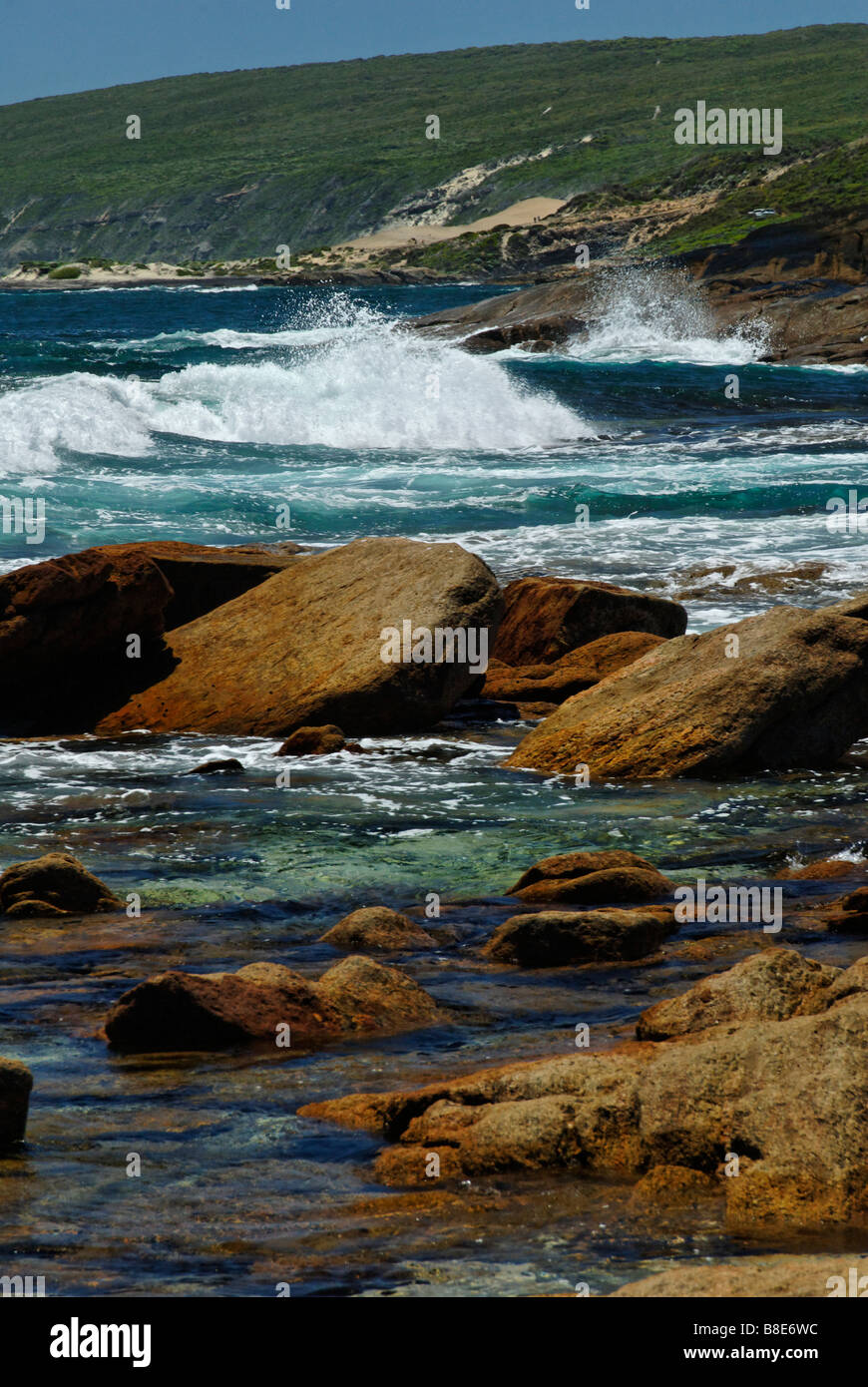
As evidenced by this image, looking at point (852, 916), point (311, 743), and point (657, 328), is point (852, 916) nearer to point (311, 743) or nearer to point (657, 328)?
point (311, 743)

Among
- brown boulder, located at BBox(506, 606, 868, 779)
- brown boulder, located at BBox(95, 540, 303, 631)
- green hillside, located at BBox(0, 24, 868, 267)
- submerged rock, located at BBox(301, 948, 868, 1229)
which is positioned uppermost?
green hillside, located at BBox(0, 24, 868, 267)

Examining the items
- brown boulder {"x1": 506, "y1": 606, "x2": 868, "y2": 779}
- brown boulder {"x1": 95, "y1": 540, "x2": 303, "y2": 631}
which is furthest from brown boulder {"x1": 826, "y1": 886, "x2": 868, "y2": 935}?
brown boulder {"x1": 95, "y1": 540, "x2": 303, "y2": 631}

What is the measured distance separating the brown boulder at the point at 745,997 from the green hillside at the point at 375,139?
106 meters

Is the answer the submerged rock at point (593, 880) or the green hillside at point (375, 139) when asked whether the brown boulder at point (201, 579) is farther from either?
the green hillside at point (375, 139)

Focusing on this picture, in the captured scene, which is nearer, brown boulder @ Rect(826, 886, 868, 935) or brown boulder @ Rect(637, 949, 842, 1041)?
brown boulder @ Rect(637, 949, 842, 1041)

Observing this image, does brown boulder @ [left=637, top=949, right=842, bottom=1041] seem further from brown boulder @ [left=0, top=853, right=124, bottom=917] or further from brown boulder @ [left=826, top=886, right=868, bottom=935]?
brown boulder @ [left=0, top=853, right=124, bottom=917]

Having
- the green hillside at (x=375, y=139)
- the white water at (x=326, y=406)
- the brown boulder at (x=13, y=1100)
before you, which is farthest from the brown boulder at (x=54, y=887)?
the green hillside at (x=375, y=139)

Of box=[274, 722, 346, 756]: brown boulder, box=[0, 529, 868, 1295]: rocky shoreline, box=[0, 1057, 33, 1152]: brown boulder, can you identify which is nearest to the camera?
box=[0, 529, 868, 1295]: rocky shoreline

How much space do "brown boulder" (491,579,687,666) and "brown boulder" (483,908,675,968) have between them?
578 cm

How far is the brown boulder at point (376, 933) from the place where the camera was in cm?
587

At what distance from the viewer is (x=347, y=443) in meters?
26.7

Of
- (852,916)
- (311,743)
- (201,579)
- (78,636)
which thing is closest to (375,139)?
(201,579)

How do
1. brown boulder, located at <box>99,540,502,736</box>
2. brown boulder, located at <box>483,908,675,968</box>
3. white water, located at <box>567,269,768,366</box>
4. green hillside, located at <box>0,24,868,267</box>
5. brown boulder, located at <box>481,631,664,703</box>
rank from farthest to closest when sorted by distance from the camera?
green hillside, located at <box>0,24,868,267</box>
white water, located at <box>567,269,768,366</box>
brown boulder, located at <box>481,631,664,703</box>
brown boulder, located at <box>99,540,502,736</box>
brown boulder, located at <box>483,908,675,968</box>

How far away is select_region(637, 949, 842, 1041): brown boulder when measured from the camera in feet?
14.5
